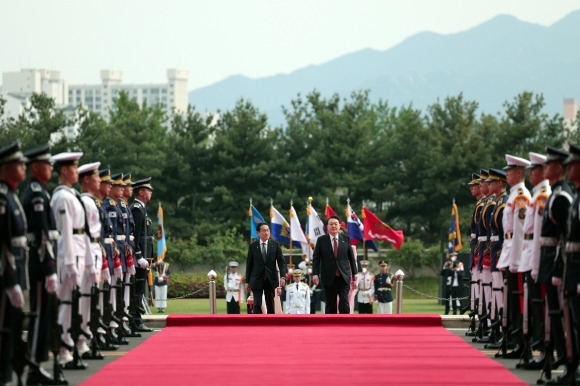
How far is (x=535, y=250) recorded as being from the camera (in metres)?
12.7

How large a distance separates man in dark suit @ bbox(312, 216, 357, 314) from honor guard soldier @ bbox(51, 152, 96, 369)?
26.6 feet

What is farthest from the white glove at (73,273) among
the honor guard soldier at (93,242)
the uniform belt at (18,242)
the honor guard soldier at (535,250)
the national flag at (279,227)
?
the national flag at (279,227)

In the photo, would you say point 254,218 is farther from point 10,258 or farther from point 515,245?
point 10,258

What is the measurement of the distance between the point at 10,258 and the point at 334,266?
11.1m

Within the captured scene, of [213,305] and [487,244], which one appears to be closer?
[487,244]

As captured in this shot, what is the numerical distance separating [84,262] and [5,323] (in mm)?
2899

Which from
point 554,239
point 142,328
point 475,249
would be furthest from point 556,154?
point 142,328

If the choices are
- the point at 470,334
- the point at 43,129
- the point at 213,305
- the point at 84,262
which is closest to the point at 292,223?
the point at 213,305

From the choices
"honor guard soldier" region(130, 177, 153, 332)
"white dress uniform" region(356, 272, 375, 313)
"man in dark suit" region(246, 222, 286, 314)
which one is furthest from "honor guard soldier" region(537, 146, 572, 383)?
"white dress uniform" region(356, 272, 375, 313)

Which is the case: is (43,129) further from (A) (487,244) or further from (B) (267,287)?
(A) (487,244)

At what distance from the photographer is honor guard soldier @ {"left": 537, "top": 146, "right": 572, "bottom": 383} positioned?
1203 centimetres

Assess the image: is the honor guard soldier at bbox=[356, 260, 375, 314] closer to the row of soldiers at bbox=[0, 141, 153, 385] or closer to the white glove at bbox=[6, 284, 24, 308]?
the row of soldiers at bbox=[0, 141, 153, 385]

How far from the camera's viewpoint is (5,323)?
10875 millimetres

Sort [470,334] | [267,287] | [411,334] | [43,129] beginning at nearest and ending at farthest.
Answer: [411,334] < [470,334] < [267,287] < [43,129]
